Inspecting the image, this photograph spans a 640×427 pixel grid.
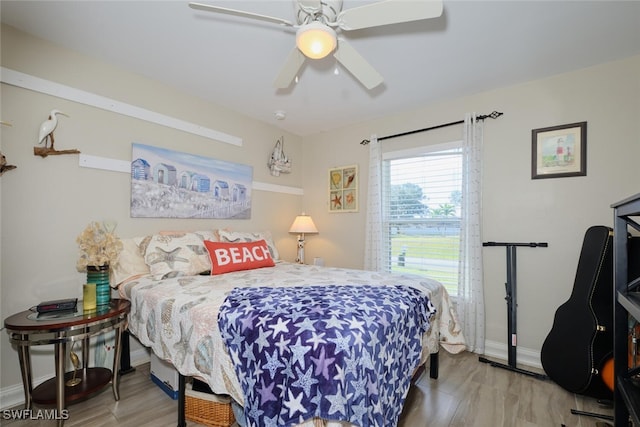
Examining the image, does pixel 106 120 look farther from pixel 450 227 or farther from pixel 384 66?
pixel 450 227

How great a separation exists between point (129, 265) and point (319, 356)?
1.90 meters

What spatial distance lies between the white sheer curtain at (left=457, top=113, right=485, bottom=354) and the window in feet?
0.35

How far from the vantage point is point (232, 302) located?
A: 150cm

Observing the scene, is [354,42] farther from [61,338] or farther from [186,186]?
[61,338]

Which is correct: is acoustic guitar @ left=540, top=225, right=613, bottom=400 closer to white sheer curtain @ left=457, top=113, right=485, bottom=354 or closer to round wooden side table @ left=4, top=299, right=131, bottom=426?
white sheer curtain @ left=457, top=113, right=485, bottom=354

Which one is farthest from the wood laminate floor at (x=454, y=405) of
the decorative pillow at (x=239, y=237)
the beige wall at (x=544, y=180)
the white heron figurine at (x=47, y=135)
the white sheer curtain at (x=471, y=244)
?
the white heron figurine at (x=47, y=135)

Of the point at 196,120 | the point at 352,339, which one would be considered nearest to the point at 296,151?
the point at 196,120

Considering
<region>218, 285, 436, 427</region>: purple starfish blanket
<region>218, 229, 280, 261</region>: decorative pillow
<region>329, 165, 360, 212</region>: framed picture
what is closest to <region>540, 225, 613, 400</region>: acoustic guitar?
<region>218, 285, 436, 427</region>: purple starfish blanket

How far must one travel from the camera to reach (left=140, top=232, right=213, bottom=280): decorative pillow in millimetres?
2248

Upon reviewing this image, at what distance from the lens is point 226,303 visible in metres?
1.50

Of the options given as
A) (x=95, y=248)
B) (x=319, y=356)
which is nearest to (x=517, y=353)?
(x=319, y=356)

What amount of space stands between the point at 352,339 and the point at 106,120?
2563 millimetres

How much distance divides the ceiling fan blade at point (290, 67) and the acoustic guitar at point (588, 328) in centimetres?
238

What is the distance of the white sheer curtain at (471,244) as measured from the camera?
2.74 m
